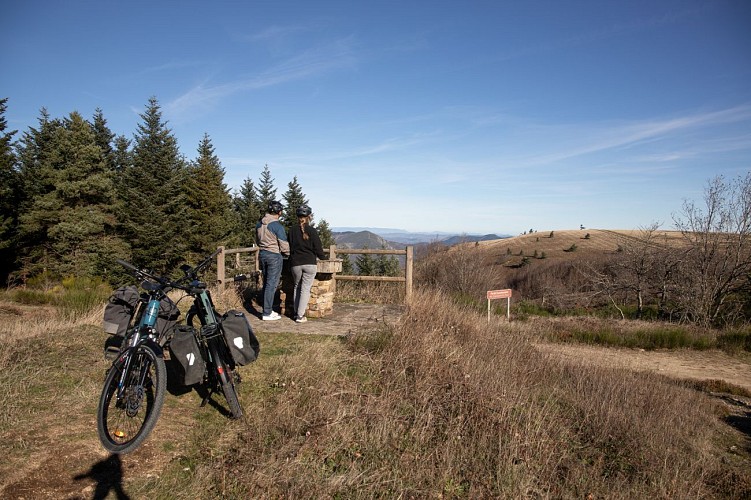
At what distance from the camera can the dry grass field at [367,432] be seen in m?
3.43

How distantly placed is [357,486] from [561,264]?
40643 millimetres

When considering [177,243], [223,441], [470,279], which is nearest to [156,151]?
[177,243]

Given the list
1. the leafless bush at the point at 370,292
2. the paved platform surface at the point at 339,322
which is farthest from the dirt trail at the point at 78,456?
the leafless bush at the point at 370,292

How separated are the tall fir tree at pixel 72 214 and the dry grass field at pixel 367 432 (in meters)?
21.8

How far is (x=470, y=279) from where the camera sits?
23.2 m

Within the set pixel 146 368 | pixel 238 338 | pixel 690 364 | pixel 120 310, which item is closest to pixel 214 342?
pixel 238 338

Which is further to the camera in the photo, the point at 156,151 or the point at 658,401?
the point at 156,151

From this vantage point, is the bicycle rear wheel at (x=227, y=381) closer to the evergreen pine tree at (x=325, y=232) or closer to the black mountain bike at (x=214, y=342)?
the black mountain bike at (x=214, y=342)

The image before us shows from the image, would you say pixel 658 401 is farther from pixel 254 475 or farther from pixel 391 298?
pixel 254 475

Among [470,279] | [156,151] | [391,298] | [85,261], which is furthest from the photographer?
[156,151]

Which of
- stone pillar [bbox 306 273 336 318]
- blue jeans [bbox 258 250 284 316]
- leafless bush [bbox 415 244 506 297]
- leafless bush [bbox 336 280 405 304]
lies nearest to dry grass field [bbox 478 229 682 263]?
leafless bush [bbox 415 244 506 297]

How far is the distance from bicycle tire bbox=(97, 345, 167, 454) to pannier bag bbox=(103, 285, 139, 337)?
0.71 metres

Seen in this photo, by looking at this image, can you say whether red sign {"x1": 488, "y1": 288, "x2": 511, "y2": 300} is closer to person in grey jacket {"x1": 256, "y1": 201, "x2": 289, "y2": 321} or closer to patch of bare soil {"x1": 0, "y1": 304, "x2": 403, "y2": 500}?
person in grey jacket {"x1": 256, "y1": 201, "x2": 289, "y2": 321}

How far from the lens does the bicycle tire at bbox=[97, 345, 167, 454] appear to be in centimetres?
351
